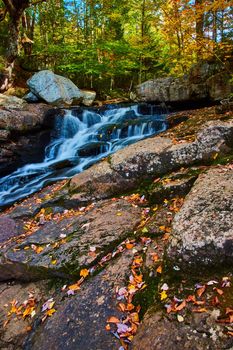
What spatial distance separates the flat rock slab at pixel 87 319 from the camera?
2761 mm

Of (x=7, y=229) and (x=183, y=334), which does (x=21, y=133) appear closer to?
(x=7, y=229)

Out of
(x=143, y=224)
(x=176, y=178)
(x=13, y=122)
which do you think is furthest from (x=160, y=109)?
(x=143, y=224)

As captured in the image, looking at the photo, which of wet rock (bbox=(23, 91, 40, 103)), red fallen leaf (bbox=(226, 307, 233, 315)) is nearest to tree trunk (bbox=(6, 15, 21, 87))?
wet rock (bbox=(23, 91, 40, 103))

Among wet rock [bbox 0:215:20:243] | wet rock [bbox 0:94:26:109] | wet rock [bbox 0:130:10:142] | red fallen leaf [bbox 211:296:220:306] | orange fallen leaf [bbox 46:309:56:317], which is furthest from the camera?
wet rock [bbox 0:94:26:109]

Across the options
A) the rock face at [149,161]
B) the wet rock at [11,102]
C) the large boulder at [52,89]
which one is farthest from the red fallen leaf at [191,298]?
the large boulder at [52,89]

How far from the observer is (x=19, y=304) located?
3641mm

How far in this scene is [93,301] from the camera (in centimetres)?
311

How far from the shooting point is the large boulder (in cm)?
1305

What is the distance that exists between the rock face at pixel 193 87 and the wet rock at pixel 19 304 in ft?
32.6

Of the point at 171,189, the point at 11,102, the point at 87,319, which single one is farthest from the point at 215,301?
the point at 11,102

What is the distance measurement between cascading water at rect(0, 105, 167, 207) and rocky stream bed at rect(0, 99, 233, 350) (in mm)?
3297

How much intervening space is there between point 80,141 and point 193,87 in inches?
212

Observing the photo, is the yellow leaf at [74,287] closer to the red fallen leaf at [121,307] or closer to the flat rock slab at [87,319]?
the flat rock slab at [87,319]

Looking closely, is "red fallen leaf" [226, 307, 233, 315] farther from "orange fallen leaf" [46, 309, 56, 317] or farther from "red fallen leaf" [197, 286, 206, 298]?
"orange fallen leaf" [46, 309, 56, 317]
